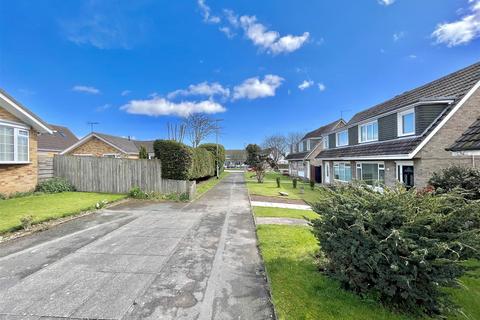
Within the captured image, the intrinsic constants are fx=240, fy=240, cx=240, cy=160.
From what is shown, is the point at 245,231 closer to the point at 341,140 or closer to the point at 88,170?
the point at 88,170

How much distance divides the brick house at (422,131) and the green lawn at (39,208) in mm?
12047

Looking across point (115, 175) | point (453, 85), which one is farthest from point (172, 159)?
point (453, 85)

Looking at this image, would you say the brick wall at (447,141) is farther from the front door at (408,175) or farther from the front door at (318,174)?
the front door at (318,174)

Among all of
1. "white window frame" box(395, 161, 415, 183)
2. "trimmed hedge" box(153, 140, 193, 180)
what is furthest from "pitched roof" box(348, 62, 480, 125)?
"trimmed hedge" box(153, 140, 193, 180)

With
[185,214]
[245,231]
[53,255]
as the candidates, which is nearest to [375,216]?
[245,231]

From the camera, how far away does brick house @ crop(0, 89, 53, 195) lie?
12.0 m

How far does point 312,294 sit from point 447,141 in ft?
39.1

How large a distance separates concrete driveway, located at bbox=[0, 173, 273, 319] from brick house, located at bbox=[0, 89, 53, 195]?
759 cm

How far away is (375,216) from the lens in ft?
12.1

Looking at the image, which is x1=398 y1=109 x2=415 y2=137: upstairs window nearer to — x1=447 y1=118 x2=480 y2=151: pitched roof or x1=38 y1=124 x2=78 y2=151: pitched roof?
x1=447 y1=118 x2=480 y2=151: pitched roof

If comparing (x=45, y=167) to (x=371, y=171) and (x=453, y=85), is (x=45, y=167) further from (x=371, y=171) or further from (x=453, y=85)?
(x=453, y=85)

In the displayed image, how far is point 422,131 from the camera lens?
12430mm

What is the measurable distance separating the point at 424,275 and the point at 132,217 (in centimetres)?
928

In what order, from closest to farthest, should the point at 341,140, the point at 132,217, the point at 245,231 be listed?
1. the point at 245,231
2. the point at 132,217
3. the point at 341,140
